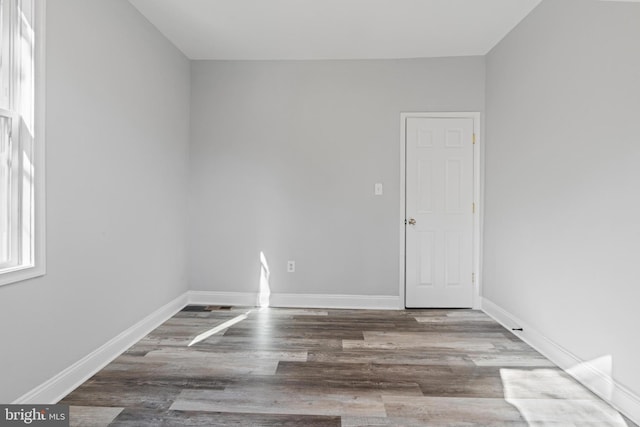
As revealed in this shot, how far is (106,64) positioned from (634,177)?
3.24 m

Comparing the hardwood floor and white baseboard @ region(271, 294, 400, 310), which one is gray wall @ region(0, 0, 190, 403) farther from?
white baseboard @ region(271, 294, 400, 310)

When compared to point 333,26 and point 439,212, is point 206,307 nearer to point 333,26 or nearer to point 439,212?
point 439,212

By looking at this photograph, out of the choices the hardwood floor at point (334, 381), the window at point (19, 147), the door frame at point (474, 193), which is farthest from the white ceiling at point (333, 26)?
the hardwood floor at point (334, 381)

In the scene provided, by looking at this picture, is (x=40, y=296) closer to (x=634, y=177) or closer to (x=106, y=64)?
(x=106, y=64)

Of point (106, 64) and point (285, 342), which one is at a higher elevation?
point (106, 64)

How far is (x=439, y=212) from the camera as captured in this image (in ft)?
13.2

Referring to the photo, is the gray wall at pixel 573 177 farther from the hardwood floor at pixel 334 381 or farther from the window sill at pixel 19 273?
the window sill at pixel 19 273

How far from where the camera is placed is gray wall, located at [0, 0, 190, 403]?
6.75 ft

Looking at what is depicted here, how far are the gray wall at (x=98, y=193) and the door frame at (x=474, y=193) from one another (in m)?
2.29

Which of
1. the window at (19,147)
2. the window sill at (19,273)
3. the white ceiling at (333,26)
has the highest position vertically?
the white ceiling at (333,26)

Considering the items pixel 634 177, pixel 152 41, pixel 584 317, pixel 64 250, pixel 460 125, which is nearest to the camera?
pixel 634 177

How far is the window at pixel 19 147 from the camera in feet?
6.21

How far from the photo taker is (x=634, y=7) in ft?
6.59

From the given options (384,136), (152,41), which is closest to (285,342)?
(384,136)
